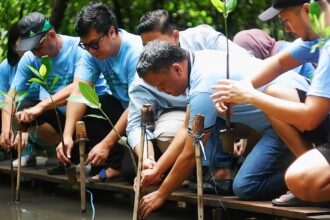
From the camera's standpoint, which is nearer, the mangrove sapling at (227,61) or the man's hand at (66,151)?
the mangrove sapling at (227,61)

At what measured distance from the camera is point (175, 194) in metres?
4.96

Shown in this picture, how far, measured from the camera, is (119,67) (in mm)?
5789

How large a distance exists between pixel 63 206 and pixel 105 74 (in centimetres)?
107

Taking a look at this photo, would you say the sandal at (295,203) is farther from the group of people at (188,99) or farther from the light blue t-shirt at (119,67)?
the light blue t-shirt at (119,67)

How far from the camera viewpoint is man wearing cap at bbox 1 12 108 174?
617cm

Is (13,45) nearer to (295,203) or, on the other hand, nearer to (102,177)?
(102,177)

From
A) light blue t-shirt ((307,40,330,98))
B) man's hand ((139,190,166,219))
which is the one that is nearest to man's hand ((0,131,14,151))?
man's hand ((139,190,166,219))

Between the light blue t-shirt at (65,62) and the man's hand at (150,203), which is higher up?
the light blue t-shirt at (65,62)

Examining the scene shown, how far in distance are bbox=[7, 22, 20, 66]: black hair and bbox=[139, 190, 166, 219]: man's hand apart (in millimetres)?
3026

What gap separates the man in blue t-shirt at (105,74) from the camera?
18.3 ft

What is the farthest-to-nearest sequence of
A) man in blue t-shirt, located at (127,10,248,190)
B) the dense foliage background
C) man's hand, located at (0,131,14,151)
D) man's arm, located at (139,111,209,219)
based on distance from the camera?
the dense foliage background < man's hand, located at (0,131,14,151) < man in blue t-shirt, located at (127,10,248,190) < man's arm, located at (139,111,209,219)

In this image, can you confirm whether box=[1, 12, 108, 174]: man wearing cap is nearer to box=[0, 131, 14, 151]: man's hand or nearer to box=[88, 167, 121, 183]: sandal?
box=[0, 131, 14, 151]: man's hand

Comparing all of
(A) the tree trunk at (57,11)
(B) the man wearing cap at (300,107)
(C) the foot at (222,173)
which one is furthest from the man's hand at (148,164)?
(A) the tree trunk at (57,11)

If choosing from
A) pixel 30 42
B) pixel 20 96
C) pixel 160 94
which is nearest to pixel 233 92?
pixel 160 94
